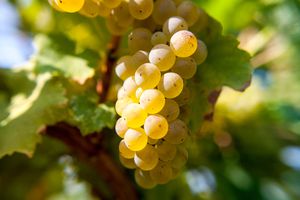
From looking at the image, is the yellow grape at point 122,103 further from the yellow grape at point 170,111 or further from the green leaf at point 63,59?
the green leaf at point 63,59

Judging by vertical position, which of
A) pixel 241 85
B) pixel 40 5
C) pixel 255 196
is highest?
pixel 241 85

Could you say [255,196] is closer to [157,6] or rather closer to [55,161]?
[55,161]

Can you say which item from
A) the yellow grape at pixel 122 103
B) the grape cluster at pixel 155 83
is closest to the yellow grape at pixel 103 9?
the grape cluster at pixel 155 83

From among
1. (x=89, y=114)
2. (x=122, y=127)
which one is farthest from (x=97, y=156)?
(x=122, y=127)

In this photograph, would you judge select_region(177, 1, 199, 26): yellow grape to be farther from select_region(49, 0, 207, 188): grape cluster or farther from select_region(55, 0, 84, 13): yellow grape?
select_region(55, 0, 84, 13): yellow grape

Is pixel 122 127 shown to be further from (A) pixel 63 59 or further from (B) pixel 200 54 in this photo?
(A) pixel 63 59

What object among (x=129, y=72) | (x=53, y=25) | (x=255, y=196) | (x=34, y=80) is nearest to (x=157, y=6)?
(x=129, y=72)
